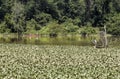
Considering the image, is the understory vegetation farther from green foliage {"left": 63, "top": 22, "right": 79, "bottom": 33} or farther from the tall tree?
the tall tree

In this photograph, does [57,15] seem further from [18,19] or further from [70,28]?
[70,28]

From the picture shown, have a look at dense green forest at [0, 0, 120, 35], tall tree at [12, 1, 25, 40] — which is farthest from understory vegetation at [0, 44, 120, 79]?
tall tree at [12, 1, 25, 40]

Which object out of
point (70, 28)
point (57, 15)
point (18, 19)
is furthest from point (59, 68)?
point (57, 15)

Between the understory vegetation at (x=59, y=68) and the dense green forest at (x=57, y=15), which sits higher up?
the understory vegetation at (x=59, y=68)

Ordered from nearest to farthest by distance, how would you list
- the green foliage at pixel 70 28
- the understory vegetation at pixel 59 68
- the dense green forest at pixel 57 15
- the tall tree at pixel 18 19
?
the understory vegetation at pixel 59 68, the green foliage at pixel 70 28, the tall tree at pixel 18 19, the dense green forest at pixel 57 15

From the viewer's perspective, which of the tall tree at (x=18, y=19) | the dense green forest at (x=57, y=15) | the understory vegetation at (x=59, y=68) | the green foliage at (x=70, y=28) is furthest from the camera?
the dense green forest at (x=57, y=15)

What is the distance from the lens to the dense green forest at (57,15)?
7725cm

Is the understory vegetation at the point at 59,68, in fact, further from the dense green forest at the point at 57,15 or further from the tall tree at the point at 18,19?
the tall tree at the point at 18,19

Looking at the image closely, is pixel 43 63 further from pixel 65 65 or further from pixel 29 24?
pixel 29 24

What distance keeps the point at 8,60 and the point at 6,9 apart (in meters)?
62.9

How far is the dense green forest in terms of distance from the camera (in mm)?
77250

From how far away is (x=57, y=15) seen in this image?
9056 centimetres

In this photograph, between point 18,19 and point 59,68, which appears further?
point 18,19

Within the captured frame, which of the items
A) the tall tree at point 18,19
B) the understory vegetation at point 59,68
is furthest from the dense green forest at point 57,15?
the understory vegetation at point 59,68
